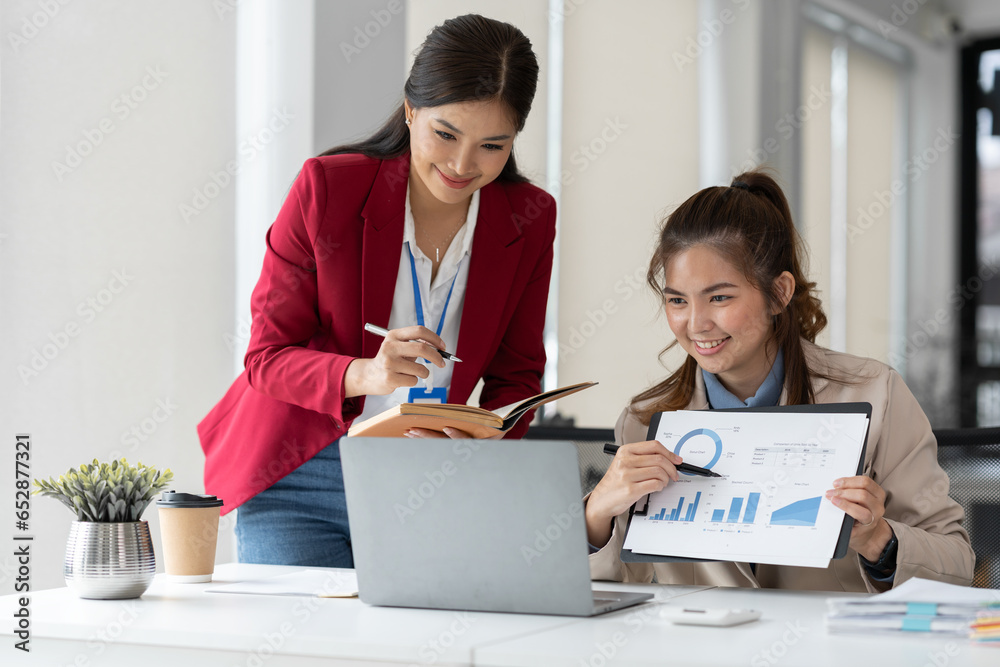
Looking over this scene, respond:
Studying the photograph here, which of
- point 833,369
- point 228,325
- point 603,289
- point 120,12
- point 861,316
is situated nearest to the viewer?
point 833,369

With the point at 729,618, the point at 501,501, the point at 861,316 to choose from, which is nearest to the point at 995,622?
the point at 729,618

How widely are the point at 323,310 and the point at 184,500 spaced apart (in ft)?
1.37

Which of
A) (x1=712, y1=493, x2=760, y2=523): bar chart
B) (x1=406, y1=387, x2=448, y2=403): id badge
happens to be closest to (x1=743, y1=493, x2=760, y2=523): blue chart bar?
(x1=712, y1=493, x2=760, y2=523): bar chart

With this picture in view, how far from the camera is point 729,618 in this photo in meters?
1.11

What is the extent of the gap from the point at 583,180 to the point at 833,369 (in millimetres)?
2707

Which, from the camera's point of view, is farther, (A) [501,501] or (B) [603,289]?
(B) [603,289]

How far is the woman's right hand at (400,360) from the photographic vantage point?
152 cm

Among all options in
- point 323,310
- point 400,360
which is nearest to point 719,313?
point 400,360

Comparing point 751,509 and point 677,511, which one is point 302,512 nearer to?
point 677,511

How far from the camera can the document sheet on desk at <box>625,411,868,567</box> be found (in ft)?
4.29

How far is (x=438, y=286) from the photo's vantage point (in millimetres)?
1863

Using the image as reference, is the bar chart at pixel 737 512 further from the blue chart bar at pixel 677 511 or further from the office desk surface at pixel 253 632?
the office desk surface at pixel 253 632

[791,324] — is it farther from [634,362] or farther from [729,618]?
[634,362]

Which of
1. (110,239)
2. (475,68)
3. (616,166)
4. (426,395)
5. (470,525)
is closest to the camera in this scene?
(470,525)
